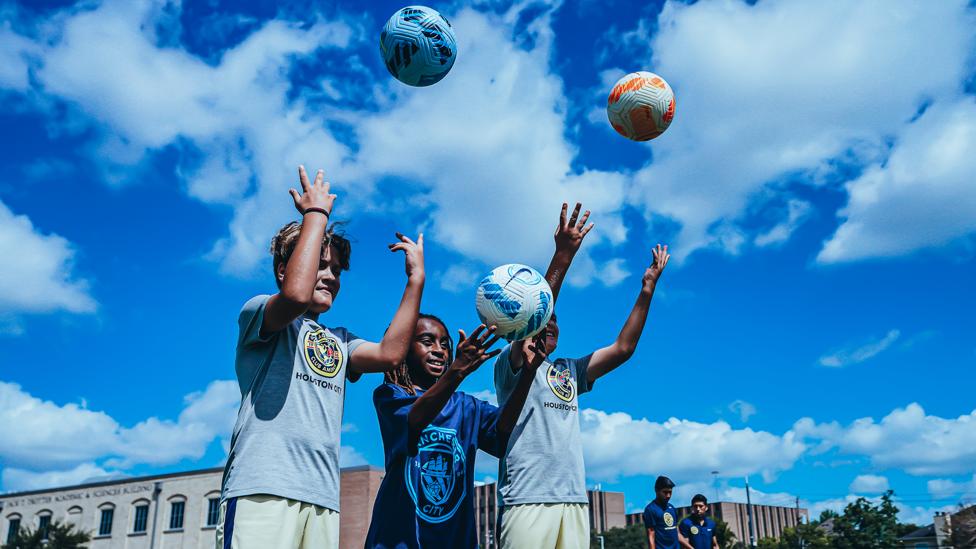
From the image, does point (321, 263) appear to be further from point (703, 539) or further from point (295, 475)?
point (703, 539)

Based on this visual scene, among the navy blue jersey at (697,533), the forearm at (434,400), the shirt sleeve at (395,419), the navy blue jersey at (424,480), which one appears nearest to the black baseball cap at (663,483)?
the navy blue jersey at (697,533)

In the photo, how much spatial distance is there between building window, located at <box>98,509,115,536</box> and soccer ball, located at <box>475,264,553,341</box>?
181 ft

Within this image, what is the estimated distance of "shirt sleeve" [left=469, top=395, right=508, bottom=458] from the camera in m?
4.25

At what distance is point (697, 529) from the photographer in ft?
41.7

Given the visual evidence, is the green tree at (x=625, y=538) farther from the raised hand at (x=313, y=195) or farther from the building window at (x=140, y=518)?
the raised hand at (x=313, y=195)

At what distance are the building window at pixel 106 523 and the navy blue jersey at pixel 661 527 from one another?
165ft

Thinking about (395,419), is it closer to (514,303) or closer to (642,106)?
(514,303)

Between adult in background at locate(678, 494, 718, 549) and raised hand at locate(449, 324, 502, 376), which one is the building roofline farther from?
raised hand at locate(449, 324, 502, 376)

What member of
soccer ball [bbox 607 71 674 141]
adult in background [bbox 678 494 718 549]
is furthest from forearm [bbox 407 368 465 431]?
adult in background [bbox 678 494 718 549]

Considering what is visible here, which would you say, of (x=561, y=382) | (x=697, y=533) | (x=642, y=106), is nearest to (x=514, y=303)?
(x=561, y=382)

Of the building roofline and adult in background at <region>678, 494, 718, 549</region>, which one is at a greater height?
the building roofline

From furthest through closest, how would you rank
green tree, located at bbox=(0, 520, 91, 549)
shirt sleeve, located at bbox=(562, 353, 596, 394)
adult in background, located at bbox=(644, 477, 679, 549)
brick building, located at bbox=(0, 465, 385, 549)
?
brick building, located at bbox=(0, 465, 385, 549) → green tree, located at bbox=(0, 520, 91, 549) → adult in background, located at bbox=(644, 477, 679, 549) → shirt sleeve, located at bbox=(562, 353, 596, 394)

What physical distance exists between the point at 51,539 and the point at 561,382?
51.7 meters

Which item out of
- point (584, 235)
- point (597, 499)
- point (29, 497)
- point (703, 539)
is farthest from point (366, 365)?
point (597, 499)
